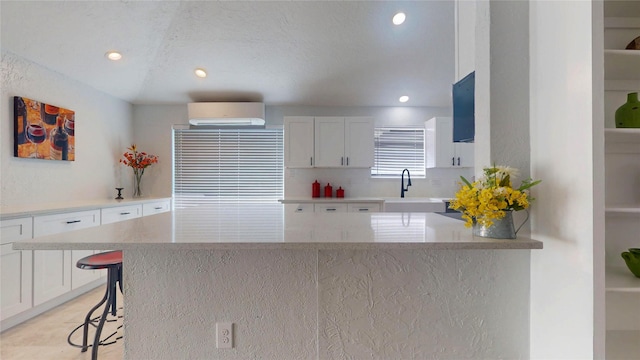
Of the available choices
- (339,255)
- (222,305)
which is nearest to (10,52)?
(222,305)

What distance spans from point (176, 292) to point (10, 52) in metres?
2.98

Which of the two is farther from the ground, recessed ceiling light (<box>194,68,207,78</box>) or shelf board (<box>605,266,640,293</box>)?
recessed ceiling light (<box>194,68,207,78</box>)

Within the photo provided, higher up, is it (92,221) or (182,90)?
(182,90)

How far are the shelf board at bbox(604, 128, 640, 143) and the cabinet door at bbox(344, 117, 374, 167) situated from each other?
2.85m

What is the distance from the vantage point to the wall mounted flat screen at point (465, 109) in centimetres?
171

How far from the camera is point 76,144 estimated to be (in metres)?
3.56

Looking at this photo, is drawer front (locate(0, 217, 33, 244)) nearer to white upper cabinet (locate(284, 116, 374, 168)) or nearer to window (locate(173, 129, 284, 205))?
window (locate(173, 129, 284, 205))

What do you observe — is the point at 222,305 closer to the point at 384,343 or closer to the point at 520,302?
the point at 384,343

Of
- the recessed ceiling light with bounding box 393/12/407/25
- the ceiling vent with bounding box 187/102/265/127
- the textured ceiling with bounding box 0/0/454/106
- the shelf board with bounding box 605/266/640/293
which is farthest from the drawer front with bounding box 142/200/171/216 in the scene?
the shelf board with bounding box 605/266/640/293

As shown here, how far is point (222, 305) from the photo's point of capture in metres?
1.50

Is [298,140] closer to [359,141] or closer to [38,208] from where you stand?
[359,141]

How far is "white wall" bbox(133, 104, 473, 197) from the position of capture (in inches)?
180

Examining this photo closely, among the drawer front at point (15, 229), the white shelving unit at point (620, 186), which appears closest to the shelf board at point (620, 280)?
the white shelving unit at point (620, 186)

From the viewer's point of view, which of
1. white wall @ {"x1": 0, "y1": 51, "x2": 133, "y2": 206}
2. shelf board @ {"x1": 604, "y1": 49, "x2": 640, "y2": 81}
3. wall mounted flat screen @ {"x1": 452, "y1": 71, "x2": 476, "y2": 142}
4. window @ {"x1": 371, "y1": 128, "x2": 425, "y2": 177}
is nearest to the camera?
shelf board @ {"x1": 604, "y1": 49, "x2": 640, "y2": 81}
